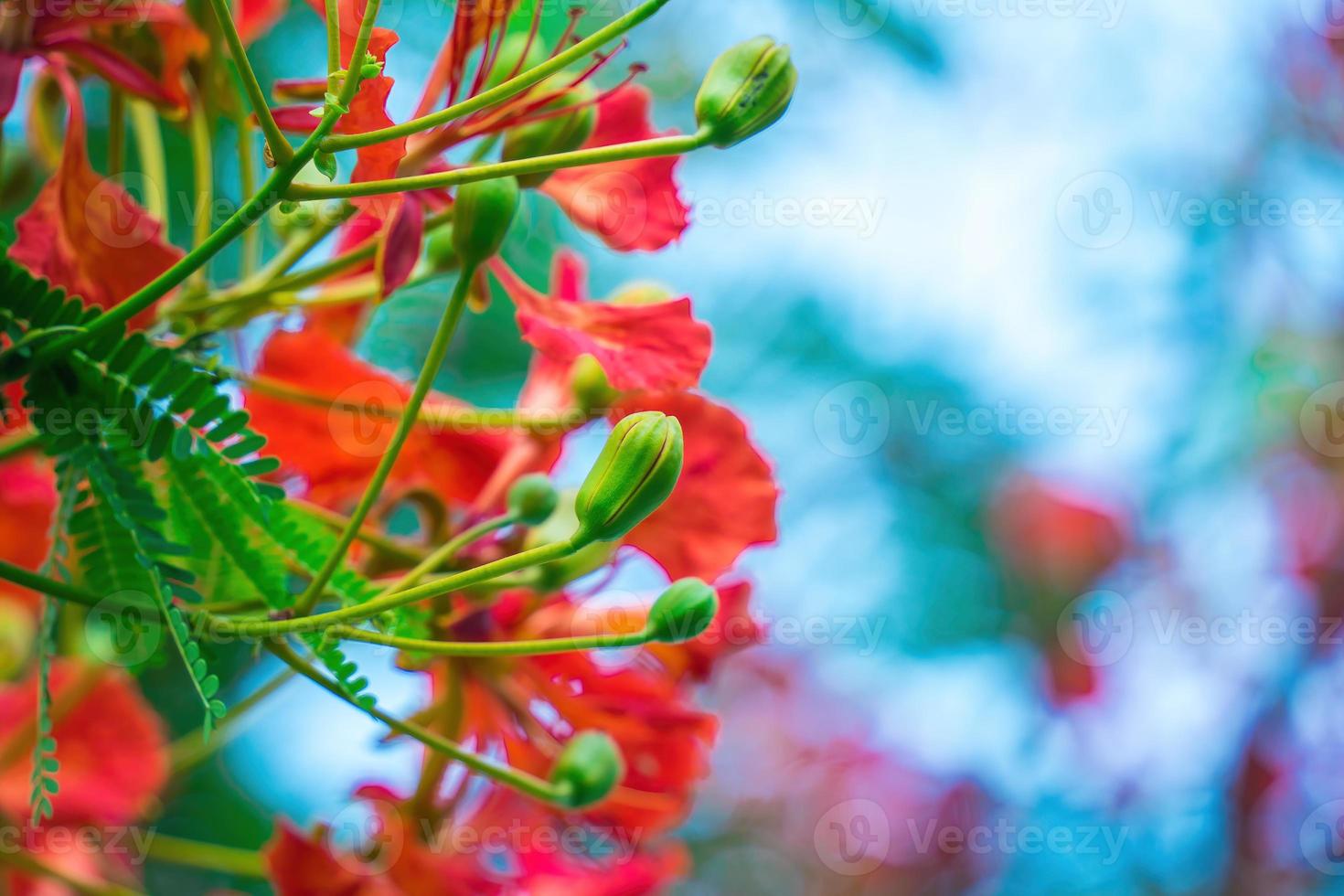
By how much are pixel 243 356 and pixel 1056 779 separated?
7.68 feet

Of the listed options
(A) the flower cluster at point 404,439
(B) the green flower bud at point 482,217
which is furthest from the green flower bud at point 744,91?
(B) the green flower bud at point 482,217

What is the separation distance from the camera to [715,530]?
0.82 metres

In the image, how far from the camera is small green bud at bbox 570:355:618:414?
2.64 ft

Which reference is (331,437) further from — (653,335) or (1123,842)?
(1123,842)

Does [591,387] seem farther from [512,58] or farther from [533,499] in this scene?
[512,58]

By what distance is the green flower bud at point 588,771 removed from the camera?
779mm

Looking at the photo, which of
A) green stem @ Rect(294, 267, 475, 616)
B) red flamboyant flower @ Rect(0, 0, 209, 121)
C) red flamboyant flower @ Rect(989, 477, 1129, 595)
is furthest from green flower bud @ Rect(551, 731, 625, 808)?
red flamboyant flower @ Rect(989, 477, 1129, 595)

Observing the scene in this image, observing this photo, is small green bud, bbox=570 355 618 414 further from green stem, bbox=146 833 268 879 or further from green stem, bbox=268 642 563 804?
green stem, bbox=146 833 268 879

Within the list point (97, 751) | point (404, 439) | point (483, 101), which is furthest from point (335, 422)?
point (97, 751)

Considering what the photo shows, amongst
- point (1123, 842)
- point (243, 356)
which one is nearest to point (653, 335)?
point (243, 356)

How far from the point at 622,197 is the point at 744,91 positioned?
19 cm

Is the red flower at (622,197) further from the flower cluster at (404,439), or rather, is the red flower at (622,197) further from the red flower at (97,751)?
the red flower at (97,751)

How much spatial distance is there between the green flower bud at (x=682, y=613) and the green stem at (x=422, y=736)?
0.12 meters

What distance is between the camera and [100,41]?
2.44ft
